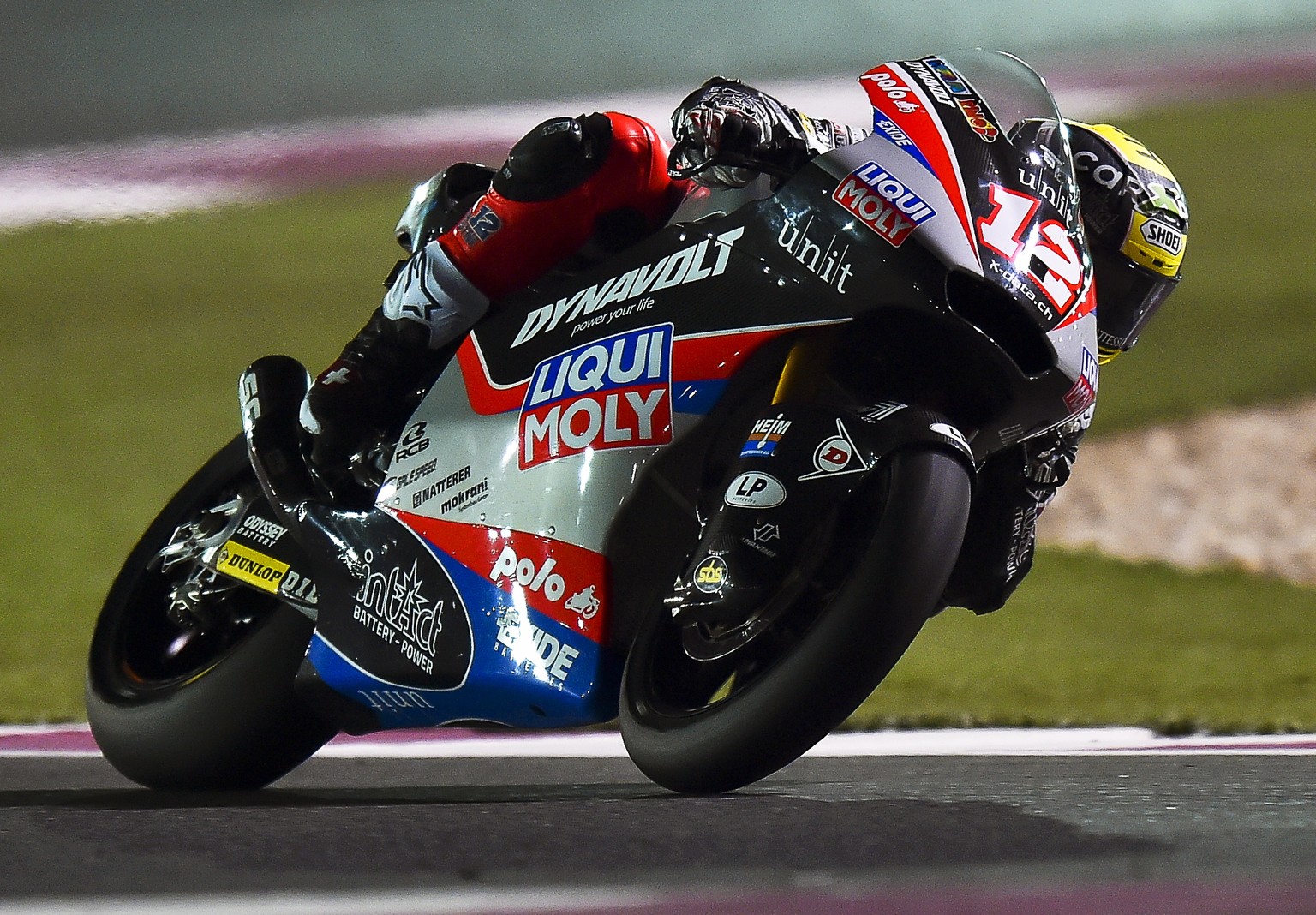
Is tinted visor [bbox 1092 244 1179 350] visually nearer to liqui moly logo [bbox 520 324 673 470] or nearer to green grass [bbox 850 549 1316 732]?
liqui moly logo [bbox 520 324 673 470]

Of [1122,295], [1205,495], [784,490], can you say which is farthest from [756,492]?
[1205,495]

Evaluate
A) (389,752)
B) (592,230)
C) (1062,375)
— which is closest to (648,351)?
(592,230)

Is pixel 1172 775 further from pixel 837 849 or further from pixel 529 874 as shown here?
pixel 529 874

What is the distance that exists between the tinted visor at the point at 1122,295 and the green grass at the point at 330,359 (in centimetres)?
169

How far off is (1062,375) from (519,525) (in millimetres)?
805

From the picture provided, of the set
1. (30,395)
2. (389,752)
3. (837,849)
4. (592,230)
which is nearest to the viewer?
(837,849)

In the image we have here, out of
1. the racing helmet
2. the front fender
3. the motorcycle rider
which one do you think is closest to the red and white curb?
the motorcycle rider

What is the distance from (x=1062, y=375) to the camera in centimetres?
235

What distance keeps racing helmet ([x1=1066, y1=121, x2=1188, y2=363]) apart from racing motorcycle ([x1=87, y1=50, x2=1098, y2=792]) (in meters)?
0.16

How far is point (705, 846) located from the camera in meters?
1.96

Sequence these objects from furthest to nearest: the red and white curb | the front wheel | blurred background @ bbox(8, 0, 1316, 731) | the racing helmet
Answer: blurred background @ bbox(8, 0, 1316, 731) → the red and white curb → the racing helmet → the front wheel

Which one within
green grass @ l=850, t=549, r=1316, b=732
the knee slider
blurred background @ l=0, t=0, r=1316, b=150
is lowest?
green grass @ l=850, t=549, r=1316, b=732

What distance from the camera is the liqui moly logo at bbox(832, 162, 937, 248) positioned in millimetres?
2318

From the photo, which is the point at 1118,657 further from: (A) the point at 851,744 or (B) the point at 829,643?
(B) the point at 829,643
